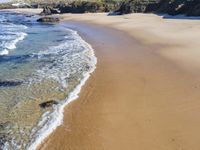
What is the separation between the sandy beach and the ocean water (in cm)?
50

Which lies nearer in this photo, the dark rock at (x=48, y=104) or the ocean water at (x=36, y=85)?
the ocean water at (x=36, y=85)

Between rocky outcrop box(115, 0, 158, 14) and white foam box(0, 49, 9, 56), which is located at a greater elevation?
white foam box(0, 49, 9, 56)

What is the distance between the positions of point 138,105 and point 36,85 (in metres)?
5.11

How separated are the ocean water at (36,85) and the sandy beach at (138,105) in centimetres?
50

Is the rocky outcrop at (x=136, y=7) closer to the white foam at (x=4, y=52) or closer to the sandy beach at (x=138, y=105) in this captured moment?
the white foam at (x=4, y=52)

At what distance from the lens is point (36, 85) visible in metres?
16.5

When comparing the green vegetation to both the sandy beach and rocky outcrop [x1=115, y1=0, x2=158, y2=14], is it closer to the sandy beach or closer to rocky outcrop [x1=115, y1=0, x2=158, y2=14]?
rocky outcrop [x1=115, y1=0, x2=158, y2=14]

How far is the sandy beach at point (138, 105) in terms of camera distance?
10.6 m

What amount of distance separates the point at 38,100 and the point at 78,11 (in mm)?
52389

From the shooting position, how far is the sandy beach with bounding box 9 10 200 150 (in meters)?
10.6

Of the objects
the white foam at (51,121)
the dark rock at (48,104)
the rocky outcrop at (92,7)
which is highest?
the white foam at (51,121)

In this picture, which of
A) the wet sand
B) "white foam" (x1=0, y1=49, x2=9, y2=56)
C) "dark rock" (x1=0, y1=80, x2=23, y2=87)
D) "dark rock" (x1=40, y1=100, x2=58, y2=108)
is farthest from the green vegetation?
"dark rock" (x1=40, y1=100, x2=58, y2=108)

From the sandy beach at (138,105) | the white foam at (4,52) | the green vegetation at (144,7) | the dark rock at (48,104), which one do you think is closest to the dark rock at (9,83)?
the sandy beach at (138,105)

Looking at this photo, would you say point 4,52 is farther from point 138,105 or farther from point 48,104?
point 138,105
